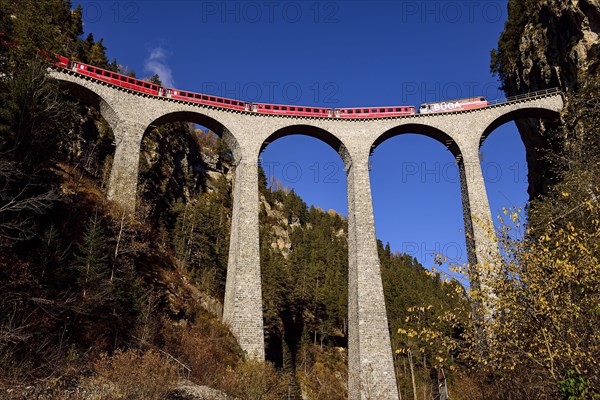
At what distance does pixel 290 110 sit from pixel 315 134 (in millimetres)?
2826

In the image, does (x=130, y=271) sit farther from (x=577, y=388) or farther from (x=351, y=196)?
(x=577, y=388)

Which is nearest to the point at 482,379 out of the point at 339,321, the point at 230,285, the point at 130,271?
the point at 230,285

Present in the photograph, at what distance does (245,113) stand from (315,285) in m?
29.4

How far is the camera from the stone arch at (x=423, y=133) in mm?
31922

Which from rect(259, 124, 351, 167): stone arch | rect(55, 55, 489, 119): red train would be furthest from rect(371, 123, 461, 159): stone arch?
rect(259, 124, 351, 167): stone arch

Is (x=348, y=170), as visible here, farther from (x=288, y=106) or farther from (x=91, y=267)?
(x=91, y=267)

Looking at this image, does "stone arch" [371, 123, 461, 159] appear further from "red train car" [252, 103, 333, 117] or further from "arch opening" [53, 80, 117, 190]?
"arch opening" [53, 80, 117, 190]

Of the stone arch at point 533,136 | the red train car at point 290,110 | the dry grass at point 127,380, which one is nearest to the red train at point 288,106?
the red train car at point 290,110

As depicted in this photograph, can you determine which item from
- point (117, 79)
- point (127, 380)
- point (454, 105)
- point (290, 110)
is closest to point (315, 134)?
point (290, 110)

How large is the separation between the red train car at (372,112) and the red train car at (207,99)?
7287mm

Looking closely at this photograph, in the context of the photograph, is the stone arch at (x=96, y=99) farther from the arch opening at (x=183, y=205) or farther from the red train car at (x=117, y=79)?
the arch opening at (x=183, y=205)

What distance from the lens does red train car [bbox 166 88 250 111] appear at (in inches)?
1182

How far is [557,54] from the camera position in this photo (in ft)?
98.1

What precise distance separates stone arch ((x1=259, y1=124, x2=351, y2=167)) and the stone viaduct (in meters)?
0.09
